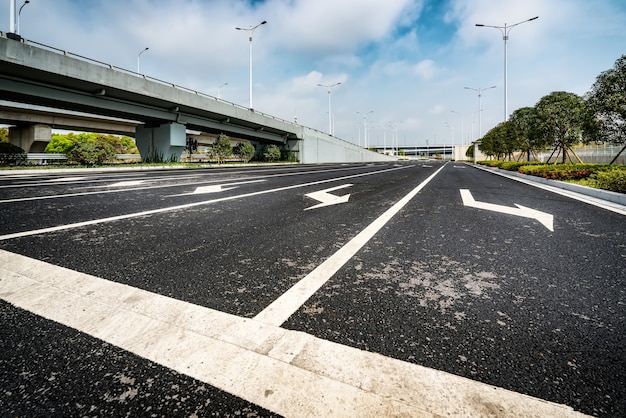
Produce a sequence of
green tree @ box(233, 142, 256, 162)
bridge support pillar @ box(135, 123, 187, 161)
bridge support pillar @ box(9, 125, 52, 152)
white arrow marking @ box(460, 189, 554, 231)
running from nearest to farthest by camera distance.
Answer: white arrow marking @ box(460, 189, 554, 231)
bridge support pillar @ box(135, 123, 187, 161)
green tree @ box(233, 142, 256, 162)
bridge support pillar @ box(9, 125, 52, 152)

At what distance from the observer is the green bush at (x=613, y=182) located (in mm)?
7763

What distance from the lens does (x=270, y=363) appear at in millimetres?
1405

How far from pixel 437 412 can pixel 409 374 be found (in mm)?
211

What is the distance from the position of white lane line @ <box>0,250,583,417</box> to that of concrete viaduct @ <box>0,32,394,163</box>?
80.5 ft

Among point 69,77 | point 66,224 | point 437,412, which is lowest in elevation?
point 437,412

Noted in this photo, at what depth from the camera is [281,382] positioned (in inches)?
50.9

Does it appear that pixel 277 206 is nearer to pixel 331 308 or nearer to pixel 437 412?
pixel 331 308

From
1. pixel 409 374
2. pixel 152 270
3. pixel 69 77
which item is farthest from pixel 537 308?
pixel 69 77

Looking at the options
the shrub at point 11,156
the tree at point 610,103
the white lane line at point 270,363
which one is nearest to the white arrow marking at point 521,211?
the white lane line at point 270,363

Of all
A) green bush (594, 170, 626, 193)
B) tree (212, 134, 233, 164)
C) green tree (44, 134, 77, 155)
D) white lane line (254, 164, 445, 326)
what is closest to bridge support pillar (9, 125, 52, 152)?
tree (212, 134, 233, 164)

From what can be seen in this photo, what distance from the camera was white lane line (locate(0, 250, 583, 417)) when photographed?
1.18 meters

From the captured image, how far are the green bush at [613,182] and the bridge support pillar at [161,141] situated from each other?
33245 millimetres

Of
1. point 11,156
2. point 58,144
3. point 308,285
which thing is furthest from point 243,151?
point 58,144

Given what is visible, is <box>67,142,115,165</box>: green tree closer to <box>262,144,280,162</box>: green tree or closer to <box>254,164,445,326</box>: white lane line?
<box>262,144,280,162</box>: green tree
